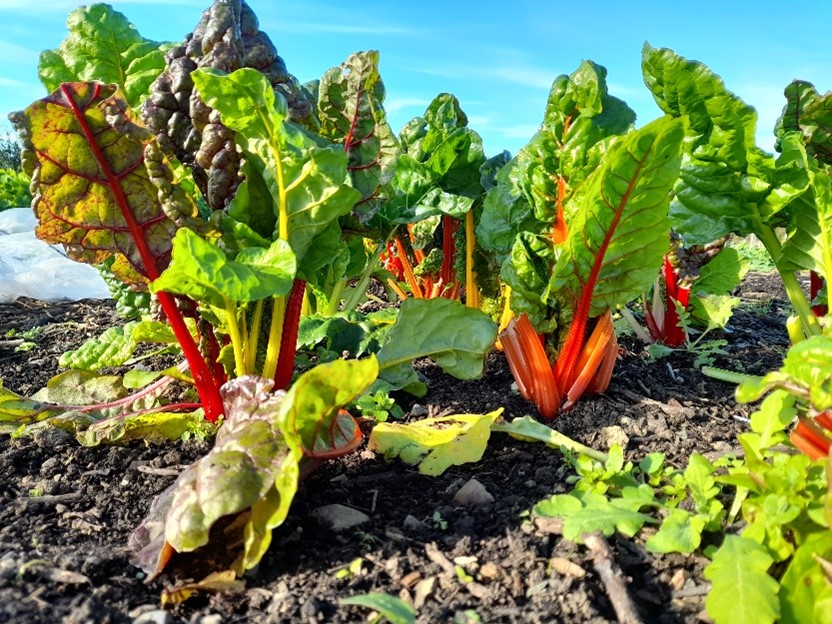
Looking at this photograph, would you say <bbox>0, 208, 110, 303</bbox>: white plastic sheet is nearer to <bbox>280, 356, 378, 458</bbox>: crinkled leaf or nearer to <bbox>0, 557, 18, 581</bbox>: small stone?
<bbox>0, 557, 18, 581</bbox>: small stone

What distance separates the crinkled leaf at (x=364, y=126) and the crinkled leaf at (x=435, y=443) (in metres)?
0.80

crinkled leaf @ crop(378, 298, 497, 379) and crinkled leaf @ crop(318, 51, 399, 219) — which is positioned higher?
crinkled leaf @ crop(318, 51, 399, 219)

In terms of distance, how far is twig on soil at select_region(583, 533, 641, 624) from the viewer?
136 centimetres

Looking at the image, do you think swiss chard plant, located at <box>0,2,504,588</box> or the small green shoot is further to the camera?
swiss chard plant, located at <box>0,2,504,588</box>

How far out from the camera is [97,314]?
4.93 meters

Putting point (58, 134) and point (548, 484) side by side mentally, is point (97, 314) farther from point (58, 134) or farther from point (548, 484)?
point (548, 484)

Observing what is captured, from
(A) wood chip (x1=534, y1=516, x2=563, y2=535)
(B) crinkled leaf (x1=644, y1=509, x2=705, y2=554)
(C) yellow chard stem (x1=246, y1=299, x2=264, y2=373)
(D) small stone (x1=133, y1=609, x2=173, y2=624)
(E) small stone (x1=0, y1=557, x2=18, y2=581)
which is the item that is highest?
(C) yellow chard stem (x1=246, y1=299, x2=264, y2=373)

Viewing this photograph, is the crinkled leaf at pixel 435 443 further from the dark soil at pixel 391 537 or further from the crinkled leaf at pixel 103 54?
the crinkled leaf at pixel 103 54

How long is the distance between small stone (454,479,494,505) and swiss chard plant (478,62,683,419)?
652 mm

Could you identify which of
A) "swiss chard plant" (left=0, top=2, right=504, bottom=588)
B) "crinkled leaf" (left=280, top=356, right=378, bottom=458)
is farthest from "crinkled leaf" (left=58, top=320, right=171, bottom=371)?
"crinkled leaf" (left=280, top=356, right=378, bottom=458)

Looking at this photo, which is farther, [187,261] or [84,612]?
[187,261]

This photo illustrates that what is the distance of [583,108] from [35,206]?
65.9 inches

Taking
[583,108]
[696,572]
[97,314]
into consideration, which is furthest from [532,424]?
[97,314]

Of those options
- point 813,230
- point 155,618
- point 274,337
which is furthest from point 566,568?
point 813,230
